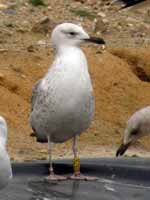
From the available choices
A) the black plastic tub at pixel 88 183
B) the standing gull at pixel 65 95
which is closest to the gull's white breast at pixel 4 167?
the black plastic tub at pixel 88 183

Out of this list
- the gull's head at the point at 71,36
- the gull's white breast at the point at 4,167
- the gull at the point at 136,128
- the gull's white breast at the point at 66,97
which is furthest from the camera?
the gull at the point at 136,128

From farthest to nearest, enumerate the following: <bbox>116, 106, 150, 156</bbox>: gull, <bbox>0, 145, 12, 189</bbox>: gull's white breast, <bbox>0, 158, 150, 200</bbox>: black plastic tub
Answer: <bbox>116, 106, 150, 156</bbox>: gull → <bbox>0, 158, 150, 200</bbox>: black plastic tub → <bbox>0, 145, 12, 189</bbox>: gull's white breast

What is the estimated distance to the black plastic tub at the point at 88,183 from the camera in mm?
8484

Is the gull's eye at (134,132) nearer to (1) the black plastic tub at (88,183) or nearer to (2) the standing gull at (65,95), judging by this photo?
(1) the black plastic tub at (88,183)

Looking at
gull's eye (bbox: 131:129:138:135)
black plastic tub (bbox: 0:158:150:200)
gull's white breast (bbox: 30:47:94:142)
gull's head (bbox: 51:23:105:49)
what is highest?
gull's head (bbox: 51:23:105:49)

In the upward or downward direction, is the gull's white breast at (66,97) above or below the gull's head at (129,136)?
above

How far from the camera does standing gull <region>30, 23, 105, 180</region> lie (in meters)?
9.07

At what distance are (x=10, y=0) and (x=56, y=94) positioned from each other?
675 cm

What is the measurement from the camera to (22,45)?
44.8 ft

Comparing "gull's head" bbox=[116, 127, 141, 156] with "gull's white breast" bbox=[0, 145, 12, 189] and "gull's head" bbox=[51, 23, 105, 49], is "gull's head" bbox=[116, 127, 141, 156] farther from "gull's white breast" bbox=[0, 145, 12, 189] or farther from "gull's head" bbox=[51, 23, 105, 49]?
"gull's white breast" bbox=[0, 145, 12, 189]

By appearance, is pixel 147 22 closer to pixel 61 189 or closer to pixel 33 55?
pixel 33 55

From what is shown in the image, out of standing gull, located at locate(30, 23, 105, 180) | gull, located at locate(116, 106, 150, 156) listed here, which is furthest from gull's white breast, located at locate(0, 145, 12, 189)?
gull, located at locate(116, 106, 150, 156)

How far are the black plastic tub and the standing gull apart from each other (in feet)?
0.69

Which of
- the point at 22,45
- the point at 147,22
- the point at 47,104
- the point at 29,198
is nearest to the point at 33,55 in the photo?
the point at 22,45
